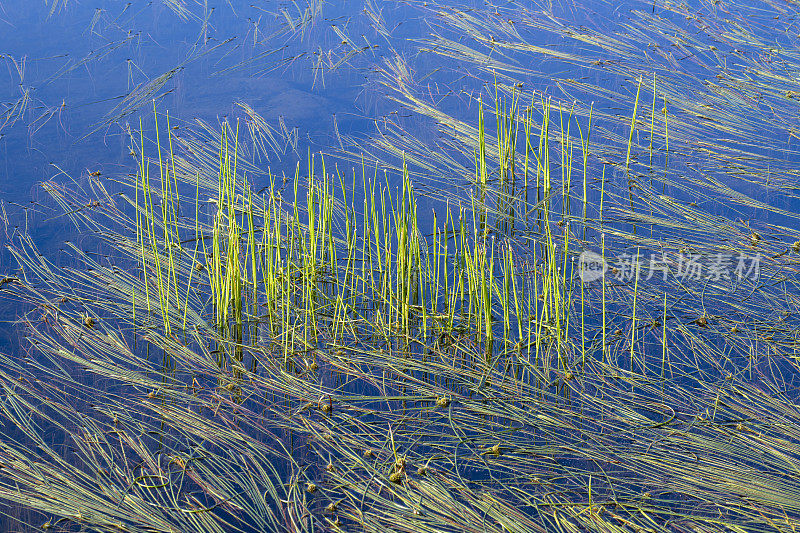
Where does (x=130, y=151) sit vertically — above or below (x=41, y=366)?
above

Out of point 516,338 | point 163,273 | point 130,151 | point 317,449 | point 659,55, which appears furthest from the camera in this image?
point 659,55

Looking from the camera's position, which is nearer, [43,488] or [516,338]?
[43,488]

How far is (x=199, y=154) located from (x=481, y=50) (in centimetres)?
217

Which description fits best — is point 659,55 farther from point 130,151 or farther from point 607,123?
point 130,151

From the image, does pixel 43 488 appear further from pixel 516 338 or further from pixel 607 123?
pixel 607 123

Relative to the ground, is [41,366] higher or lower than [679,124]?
lower

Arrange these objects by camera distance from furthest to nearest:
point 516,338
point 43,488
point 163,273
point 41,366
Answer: point 163,273 < point 516,338 < point 41,366 < point 43,488

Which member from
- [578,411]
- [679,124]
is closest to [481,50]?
[679,124]

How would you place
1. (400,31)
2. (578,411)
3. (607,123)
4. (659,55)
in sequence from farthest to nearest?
(400,31) < (659,55) < (607,123) < (578,411)

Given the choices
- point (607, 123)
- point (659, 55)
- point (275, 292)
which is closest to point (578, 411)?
point (275, 292)

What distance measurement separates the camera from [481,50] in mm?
4512

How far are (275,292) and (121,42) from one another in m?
3.06

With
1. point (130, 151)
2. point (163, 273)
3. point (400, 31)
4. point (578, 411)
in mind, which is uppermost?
point (400, 31)

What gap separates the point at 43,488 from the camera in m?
1.62
